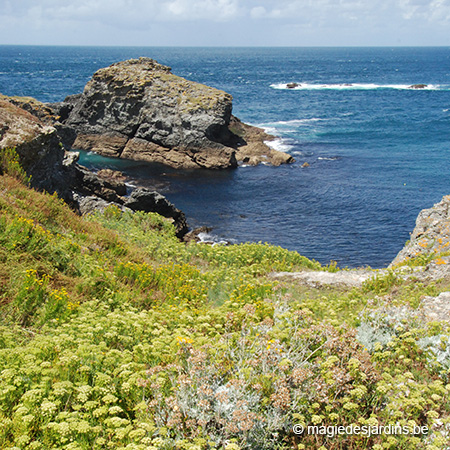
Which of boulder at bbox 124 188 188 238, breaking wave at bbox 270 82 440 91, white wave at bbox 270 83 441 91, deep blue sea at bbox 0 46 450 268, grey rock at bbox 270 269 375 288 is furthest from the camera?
white wave at bbox 270 83 441 91

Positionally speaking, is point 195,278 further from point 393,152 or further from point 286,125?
point 286,125

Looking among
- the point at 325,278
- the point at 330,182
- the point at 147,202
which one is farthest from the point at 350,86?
the point at 325,278

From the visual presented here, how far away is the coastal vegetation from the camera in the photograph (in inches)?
167

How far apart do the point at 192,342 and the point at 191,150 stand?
133ft

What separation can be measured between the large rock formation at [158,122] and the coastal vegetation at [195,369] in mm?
36213

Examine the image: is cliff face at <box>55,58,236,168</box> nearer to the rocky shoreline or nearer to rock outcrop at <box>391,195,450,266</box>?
the rocky shoreline

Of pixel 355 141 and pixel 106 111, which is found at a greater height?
pixel 106 111

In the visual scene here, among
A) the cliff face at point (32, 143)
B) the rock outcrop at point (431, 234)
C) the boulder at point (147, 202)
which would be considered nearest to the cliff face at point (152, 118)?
the boulder at point (147, 202)

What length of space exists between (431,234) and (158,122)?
37.2 meters

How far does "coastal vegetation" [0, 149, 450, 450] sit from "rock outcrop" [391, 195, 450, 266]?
577 cm

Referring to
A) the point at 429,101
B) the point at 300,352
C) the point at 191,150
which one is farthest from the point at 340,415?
the point at 429,101

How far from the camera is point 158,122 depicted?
46781 mm

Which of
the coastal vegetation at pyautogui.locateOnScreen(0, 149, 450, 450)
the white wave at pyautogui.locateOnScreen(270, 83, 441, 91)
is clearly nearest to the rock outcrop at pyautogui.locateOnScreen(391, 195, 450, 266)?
the coastal vegetation at pyautogui.locateOnScreen(0, 149, 450, 450)

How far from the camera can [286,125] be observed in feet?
202
